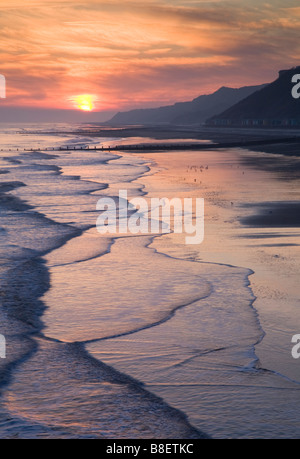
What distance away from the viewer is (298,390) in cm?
839

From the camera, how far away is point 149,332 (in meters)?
11.0

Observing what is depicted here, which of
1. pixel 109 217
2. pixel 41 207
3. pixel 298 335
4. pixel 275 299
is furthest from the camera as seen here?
pixel 41 207

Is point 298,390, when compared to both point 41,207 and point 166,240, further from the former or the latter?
point 41,207

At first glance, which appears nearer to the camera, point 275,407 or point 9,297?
point 275,407

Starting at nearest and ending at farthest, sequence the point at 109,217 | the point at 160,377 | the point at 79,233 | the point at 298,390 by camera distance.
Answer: the point at 298,390 → the point at 160,377 → the point at 79,233 → the point at 109,217

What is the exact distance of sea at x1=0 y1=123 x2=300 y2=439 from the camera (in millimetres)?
7777

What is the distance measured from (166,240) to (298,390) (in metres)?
11.5

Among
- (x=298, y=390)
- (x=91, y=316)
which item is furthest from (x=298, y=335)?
(x=91, y=316)

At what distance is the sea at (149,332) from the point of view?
7777 mm

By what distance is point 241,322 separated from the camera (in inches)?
447

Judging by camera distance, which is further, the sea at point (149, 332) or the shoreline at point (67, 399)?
the sea at point (149, 332)

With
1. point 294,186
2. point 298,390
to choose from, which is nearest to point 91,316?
point 298,390

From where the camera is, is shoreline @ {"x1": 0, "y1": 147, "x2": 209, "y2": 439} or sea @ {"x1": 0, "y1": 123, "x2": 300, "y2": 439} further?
sea @ {"x1": 0, "y1": 123, "x2": 300, "y2": 439}

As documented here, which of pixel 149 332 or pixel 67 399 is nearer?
pixel 67 399
